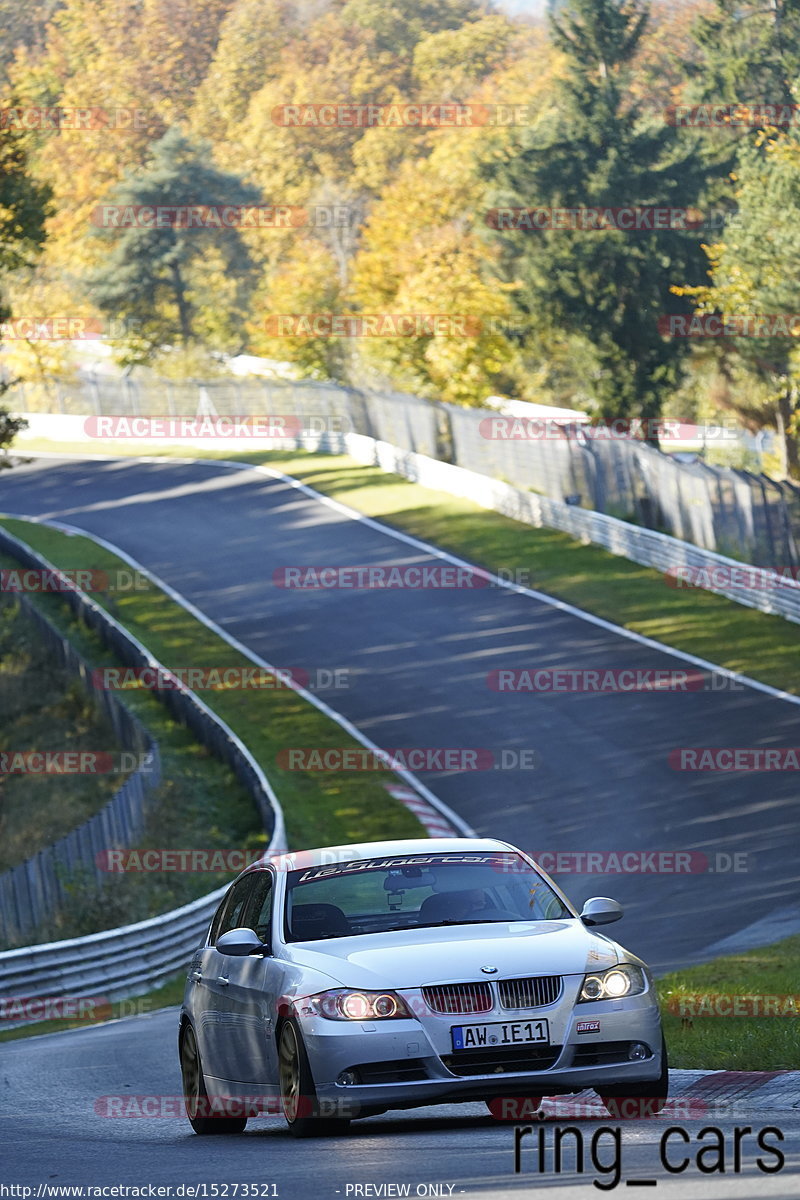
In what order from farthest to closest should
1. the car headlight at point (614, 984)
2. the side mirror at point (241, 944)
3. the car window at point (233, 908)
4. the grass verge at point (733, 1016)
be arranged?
the grass verge at point (733, 1016), the car window at point (233, 908), the side mirror at point (241, 944), the car headlight at point (614, 984)

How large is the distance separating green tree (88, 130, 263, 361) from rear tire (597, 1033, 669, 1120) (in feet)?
281

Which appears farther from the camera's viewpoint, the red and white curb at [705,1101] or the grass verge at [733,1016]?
the grass verge at [733,1016]

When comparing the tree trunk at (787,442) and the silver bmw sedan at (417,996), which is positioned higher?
the silver bmw sedan at (417,996)

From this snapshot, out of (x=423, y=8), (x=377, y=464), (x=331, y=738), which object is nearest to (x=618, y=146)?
(x=377, y=464)

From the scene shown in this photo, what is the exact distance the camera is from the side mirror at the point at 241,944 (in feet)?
28.4

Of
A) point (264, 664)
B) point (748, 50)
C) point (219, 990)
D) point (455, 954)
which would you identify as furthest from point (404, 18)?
point (455, 954)

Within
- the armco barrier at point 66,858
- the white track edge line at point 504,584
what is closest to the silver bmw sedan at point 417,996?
the armco barrier at point 66,858

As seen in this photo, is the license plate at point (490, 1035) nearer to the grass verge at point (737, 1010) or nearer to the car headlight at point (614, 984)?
the car headlight at point (614, 984)

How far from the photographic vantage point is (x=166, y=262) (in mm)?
95500

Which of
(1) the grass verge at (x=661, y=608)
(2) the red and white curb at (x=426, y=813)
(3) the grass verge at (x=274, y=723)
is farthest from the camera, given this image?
(3) the grass verge at (x=274, y=723)

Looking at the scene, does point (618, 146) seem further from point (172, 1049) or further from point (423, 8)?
point (423, 8)

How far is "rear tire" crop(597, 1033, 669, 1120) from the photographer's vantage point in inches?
320

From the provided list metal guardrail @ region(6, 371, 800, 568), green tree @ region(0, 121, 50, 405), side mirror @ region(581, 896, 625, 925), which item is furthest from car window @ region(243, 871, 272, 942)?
green tree @ region(0, 121, 50, 405)

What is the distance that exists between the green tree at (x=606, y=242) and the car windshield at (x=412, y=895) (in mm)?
53452
